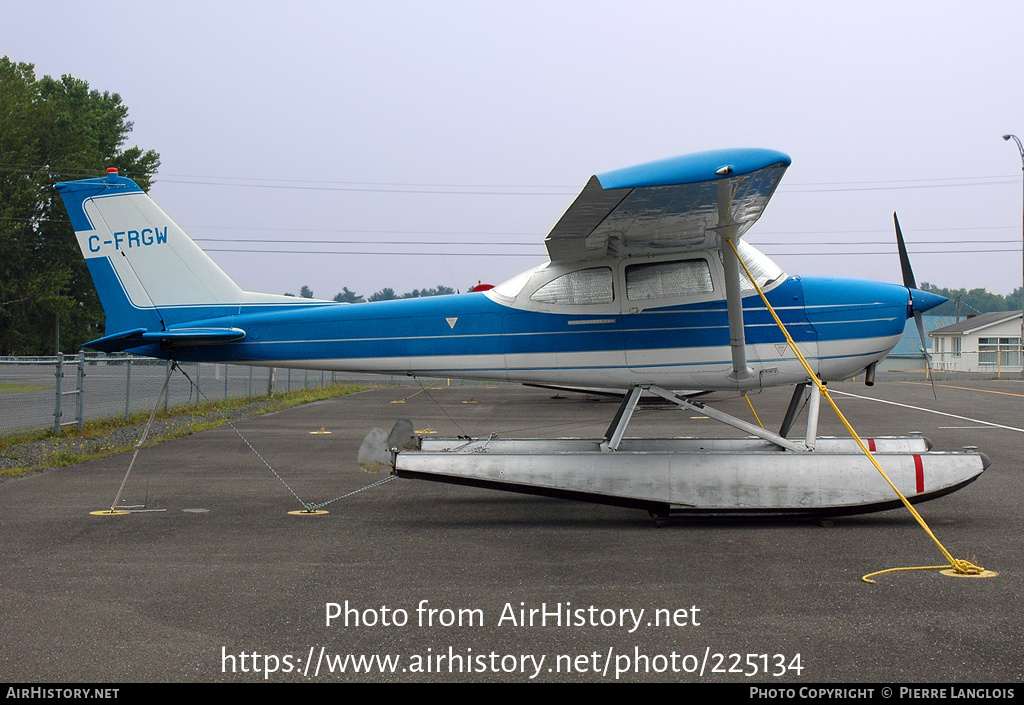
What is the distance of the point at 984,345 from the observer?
2473 inches

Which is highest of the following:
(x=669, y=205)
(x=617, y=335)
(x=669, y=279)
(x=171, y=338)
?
(x=669, y=205)

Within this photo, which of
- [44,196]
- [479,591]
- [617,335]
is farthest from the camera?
[44,196]

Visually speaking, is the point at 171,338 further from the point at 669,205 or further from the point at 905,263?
the point at 905,263

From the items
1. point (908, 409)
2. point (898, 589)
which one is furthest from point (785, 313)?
point (908, 409)

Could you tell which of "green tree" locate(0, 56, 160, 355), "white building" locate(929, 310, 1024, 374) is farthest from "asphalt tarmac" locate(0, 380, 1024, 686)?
"white building" locate(929, 310, 1024, 374)

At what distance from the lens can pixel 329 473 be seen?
10.6 metres

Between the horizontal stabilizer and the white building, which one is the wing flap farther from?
the white building

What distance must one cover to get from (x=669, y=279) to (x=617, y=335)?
0.76m

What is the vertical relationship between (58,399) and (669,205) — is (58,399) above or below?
below

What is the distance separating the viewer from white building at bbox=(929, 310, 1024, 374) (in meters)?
58.7

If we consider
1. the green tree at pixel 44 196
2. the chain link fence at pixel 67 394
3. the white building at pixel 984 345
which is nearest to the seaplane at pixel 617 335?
the chain link fence at pixel 67 394

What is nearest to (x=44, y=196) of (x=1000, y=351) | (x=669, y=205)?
(x=669, y=205)

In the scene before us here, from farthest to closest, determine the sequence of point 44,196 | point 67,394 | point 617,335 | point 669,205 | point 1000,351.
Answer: point 1000,351
point 44,196
point 67,394
point 617,335
point 669,205
